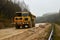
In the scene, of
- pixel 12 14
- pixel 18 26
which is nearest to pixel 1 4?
pixel 12 14

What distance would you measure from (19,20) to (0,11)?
906 inches

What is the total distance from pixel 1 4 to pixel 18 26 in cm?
2372

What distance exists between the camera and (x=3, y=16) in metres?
55.6

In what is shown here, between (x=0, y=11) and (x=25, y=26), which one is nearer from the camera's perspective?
(x=25, y=26)

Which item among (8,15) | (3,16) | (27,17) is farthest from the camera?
(8,15)

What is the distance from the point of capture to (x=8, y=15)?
60312mm

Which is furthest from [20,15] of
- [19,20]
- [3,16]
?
[3,16]

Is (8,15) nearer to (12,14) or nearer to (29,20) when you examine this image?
(12,14)

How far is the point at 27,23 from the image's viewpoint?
1328 inches

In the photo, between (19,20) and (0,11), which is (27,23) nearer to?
(19,20)

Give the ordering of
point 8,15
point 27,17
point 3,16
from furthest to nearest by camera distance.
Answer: point 8,15 < point 3,16 < point 27,17

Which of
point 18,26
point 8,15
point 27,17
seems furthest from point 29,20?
point 8,15

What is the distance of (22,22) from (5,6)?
91.0 feet

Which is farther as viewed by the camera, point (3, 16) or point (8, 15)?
point (8, 15)
